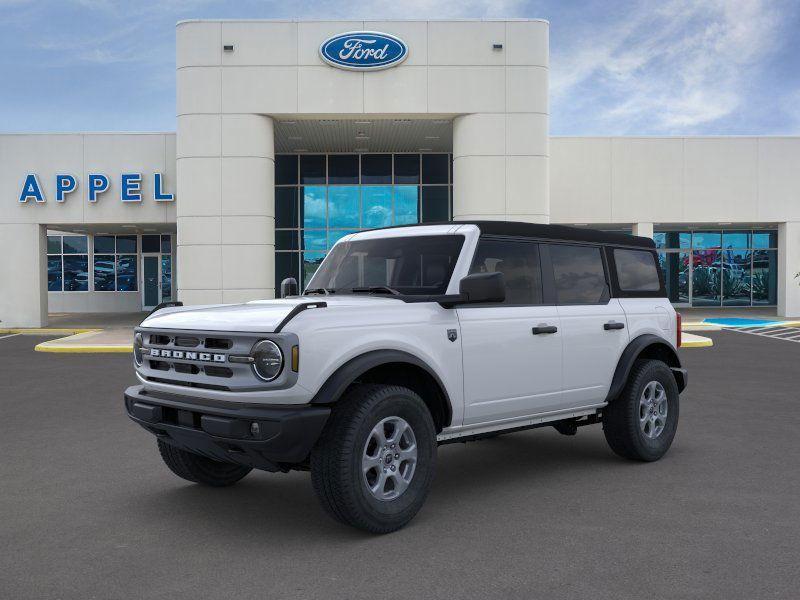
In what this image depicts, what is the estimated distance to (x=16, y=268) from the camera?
24.3m

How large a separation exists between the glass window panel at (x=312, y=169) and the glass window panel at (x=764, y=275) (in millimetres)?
20360

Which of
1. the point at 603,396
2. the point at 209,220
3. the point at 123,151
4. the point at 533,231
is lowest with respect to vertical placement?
the point at 603,396

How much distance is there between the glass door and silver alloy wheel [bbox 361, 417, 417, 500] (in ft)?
99.8

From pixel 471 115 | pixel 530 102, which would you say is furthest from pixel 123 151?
pixel 530 102

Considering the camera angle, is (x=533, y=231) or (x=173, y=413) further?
(x=533, y=231)

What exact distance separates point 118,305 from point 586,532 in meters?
32.0

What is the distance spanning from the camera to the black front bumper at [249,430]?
13.6ft

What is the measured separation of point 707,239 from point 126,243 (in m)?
26.1

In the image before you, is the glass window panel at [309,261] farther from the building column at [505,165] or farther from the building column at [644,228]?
the building column at [644,228]

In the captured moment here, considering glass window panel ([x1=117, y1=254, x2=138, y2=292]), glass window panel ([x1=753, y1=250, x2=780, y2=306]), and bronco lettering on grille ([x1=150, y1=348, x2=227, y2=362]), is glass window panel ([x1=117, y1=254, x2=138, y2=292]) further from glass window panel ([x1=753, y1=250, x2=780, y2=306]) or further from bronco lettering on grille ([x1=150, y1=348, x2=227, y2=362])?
bronco lettering on grille ([x1=150, y1=348, x2=227, y2=362])

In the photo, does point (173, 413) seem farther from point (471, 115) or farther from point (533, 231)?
point (471, 115)

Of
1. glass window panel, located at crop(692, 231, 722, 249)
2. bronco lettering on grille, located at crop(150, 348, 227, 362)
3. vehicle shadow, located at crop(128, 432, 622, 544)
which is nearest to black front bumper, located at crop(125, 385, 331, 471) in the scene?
bronco lettering on grille, located at crop(150, 348, 227, 362)

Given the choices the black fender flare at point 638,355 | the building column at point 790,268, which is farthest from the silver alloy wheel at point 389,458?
the building column at point 790,268

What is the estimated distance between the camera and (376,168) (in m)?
26.4
